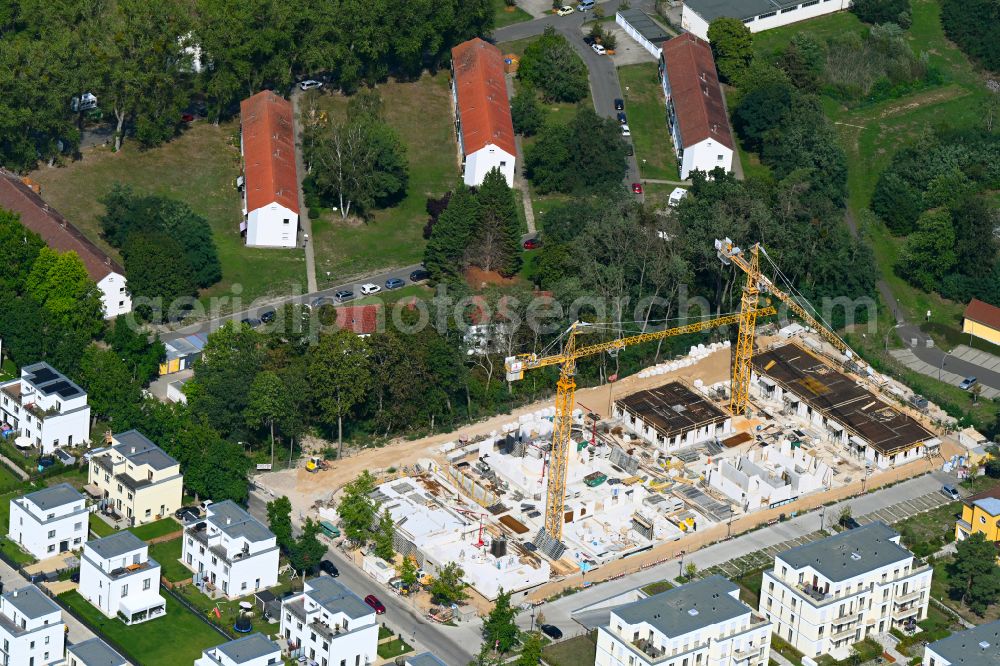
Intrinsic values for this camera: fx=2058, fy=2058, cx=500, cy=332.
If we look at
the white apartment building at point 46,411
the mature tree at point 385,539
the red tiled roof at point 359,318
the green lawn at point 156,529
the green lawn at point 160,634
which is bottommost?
the green lawn at point 160,634

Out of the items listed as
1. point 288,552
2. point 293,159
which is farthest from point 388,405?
point 293,159

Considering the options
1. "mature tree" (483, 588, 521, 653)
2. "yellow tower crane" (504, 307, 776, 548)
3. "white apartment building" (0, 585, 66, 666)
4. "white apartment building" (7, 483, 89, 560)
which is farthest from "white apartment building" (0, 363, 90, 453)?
"mature tree" (483, 588, 521, 653)

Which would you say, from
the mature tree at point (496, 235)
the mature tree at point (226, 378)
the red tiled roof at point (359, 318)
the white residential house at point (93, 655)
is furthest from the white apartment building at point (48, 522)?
the mature tree at point (496, 235)

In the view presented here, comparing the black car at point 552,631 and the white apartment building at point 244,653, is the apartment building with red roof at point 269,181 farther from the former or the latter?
the white apartment building at point 244,653

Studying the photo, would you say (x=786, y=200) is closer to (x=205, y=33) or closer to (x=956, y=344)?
(x=956, y=344)

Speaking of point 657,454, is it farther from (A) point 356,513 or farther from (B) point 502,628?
(B) point 502,628

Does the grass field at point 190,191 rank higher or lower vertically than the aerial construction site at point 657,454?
higher
